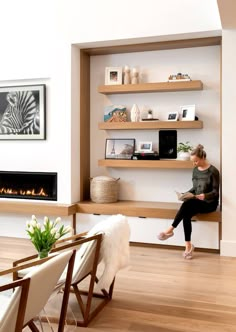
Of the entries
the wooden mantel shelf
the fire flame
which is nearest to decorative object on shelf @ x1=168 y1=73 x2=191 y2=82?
the wooden mantel shelf

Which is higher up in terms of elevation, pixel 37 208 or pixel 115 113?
pixel 115 113

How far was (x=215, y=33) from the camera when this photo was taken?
4.53m

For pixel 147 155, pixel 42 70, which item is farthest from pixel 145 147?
pixel 42 70

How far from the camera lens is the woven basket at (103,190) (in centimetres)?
506

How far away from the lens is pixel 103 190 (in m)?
5.06

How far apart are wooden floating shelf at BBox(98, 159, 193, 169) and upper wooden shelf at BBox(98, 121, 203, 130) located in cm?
→ 44

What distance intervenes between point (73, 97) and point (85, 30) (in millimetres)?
872

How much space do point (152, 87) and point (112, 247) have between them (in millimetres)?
2676

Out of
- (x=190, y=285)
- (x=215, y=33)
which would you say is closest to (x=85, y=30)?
(x=215, y=33)

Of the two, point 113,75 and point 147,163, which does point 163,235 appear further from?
point 113,75

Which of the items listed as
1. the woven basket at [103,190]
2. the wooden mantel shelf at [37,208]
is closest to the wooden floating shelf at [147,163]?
the woven basket at [103,190]

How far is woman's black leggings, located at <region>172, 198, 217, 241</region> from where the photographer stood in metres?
4.36

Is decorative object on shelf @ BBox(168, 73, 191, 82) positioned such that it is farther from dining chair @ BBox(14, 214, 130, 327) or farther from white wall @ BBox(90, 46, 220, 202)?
dining chair @ BBox(14, 214, 130, 327)

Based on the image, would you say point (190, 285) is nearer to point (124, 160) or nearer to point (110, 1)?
point (124, 160)
